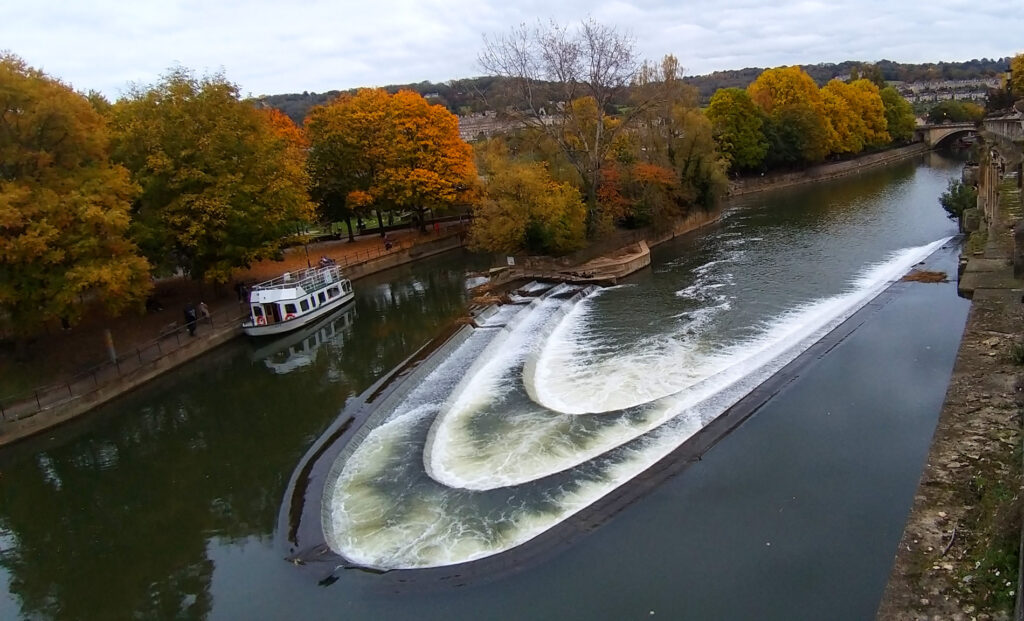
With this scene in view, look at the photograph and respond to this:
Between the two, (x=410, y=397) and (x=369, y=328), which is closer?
(x=410, y=397)

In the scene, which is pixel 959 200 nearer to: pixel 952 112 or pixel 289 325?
pixel 289 325

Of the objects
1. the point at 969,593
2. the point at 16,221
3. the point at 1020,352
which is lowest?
the point at 969,593

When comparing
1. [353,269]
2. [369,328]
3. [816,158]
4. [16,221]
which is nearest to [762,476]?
[369,328]

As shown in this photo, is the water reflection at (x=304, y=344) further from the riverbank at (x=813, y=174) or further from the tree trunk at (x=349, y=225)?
the riverbank at (x=813, y=174)

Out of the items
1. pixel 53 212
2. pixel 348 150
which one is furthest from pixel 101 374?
pixel 348 150

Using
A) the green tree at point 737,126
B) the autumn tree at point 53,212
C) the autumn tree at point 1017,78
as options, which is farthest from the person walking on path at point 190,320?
the autumn tree at point 1017,78

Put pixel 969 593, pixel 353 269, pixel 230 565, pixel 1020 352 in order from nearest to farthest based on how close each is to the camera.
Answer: pixel 969 593
pixel 230 565
pixel 1020 352
pixel 353 269

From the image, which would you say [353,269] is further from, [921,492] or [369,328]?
[921,492]
